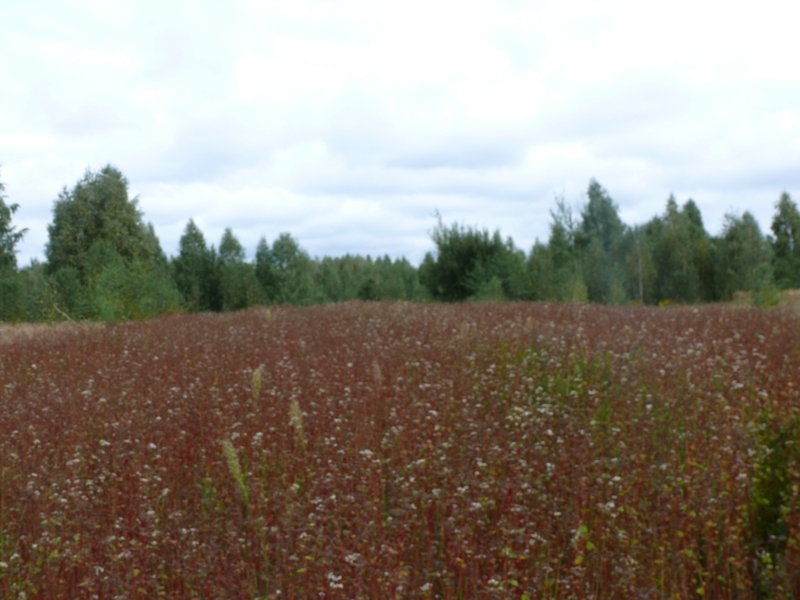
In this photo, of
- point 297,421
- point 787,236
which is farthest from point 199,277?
point 787,236

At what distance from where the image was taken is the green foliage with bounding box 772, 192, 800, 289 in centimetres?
4055

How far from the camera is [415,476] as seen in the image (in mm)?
5020

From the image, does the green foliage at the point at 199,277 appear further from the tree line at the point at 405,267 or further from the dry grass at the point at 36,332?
the dry grass at the point at 36,332

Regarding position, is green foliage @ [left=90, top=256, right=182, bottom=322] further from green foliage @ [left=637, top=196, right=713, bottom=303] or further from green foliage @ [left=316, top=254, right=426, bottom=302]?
green foliage @ [left=637, top=196, right=713, bottom=303]

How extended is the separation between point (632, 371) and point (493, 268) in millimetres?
18270

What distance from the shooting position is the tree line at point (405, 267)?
24.5 metres

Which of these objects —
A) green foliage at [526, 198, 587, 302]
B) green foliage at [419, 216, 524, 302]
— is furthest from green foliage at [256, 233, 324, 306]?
green foliage at [526, 198, 587, 302]

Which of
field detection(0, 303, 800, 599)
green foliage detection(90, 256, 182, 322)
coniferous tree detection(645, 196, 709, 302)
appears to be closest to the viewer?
field detection(0, 303, 800, 599)

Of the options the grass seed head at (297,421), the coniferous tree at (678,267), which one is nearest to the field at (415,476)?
the grass seed head at (297,421)

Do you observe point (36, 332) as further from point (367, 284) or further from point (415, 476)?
point (367, 284)

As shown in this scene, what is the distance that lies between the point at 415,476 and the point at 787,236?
44.4m

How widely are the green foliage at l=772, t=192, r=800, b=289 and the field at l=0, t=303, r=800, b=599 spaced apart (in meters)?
35.3

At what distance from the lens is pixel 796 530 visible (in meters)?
3.95

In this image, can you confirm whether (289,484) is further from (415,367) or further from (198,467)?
(415,367)
